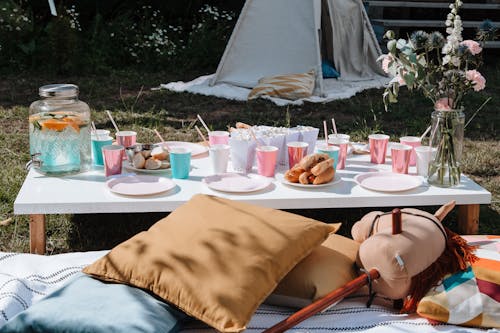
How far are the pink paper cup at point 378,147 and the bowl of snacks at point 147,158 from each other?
0.97 meters

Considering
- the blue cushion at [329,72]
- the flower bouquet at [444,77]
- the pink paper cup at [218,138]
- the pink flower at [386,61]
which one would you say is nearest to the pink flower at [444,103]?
the flower bouquet at [444,77]

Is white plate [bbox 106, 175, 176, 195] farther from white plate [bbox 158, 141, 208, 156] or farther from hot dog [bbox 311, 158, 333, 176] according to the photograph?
hot dog [bbox 311, 158, 333, 176]

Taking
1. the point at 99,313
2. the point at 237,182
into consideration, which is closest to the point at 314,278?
the point at 99,313

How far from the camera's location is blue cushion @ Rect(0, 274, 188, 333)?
73.6 inches

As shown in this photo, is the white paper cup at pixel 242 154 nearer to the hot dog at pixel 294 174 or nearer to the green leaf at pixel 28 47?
the hot dog at pixel 294 174

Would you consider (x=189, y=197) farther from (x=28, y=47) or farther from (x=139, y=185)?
(x=28, y=47)

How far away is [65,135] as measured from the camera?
9.92 feet

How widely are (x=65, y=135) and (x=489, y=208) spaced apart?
7.21 feet

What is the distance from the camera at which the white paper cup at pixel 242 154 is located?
3.04 meters

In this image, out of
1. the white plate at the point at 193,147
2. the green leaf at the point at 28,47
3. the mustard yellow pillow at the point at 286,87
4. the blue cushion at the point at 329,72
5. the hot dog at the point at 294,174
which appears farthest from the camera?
the green leaf at the point at 28,47

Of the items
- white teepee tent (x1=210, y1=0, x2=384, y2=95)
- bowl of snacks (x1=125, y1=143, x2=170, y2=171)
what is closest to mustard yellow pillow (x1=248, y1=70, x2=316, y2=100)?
white teepee tent (x1=210, y1=0, x2=384, y2=95)

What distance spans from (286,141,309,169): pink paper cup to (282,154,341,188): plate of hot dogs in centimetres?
15

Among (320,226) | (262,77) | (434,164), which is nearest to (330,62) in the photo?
(262,77)

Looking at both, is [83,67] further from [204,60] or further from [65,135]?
[65,135]
